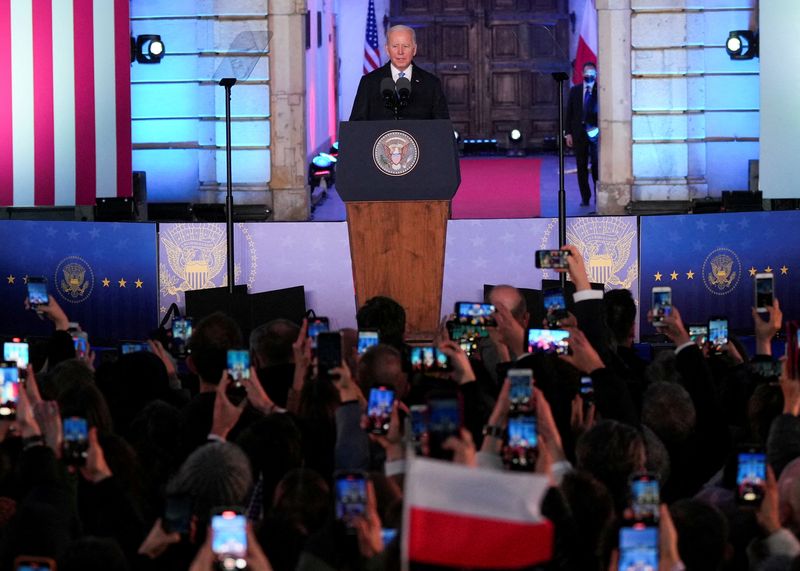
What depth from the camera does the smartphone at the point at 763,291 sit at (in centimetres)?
728

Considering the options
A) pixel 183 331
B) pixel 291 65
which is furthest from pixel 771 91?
pixel 183 331

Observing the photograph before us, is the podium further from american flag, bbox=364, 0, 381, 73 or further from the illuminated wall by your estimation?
american flag, bbox=364, 0, 381, 73

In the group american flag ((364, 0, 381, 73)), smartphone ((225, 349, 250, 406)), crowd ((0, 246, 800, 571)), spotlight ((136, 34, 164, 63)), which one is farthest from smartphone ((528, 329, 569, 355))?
american flag ((364, 0, 381, 73))

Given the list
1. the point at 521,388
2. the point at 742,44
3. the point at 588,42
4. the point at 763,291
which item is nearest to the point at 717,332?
the point at 763,291

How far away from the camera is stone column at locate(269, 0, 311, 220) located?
1494cm

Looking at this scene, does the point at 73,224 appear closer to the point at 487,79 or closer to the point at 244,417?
the point at 244,417

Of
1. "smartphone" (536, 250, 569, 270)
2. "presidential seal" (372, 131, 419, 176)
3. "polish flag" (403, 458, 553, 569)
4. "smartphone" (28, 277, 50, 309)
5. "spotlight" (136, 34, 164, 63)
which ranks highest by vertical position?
"spotlight" (136, 34, 164, 63)

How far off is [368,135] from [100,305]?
13.3ft

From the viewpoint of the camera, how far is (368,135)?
30.8ft

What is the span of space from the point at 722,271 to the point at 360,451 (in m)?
7.79

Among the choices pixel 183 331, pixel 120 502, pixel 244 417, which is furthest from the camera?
pixel 183 331

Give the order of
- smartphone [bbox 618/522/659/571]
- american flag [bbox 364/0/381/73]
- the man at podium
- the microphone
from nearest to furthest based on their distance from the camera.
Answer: smartphone [bbox 618/522/659/571]
the microphone
the man at podium
american flag [bbox 364/0/381/73]

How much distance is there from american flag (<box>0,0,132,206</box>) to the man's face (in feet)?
15.1

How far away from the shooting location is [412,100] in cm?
978
